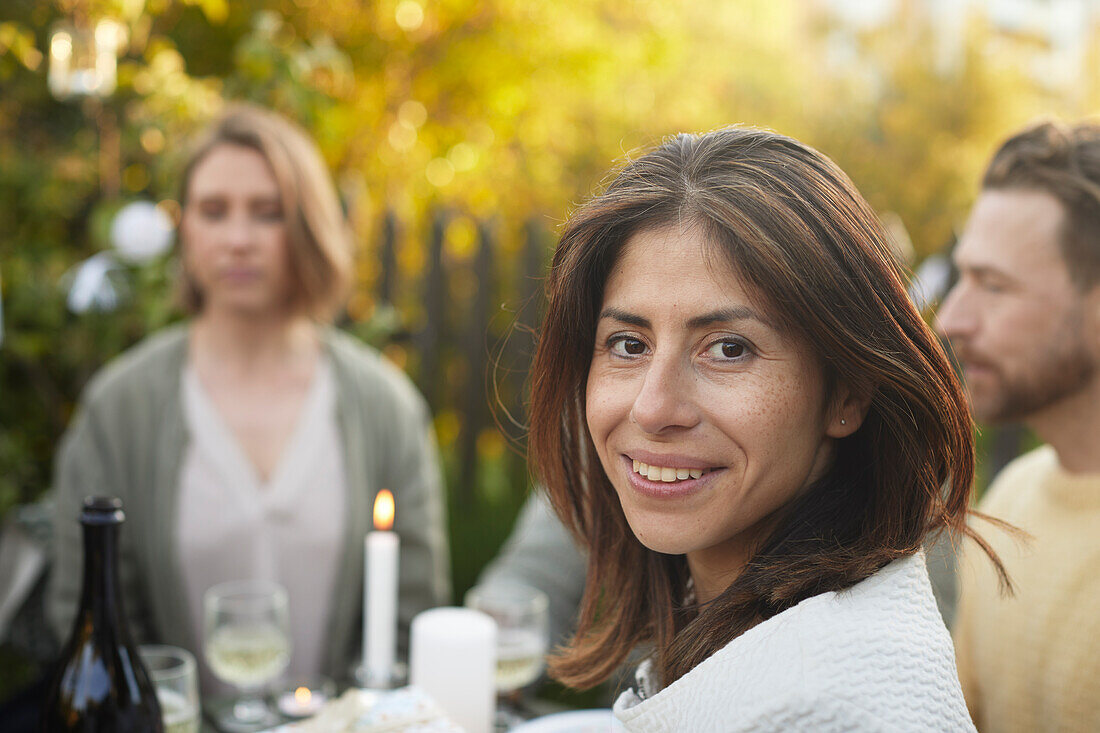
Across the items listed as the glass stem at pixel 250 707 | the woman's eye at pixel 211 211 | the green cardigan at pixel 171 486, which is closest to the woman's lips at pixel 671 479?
the glass stem at pixel 250 707

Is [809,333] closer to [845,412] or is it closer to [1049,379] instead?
[845,412]

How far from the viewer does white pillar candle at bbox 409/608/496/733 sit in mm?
1549

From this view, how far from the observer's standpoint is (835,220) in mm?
1013

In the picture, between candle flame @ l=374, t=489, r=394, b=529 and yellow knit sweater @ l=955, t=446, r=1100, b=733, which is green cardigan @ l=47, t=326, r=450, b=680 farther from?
yellow knit sweater @ l=955, t=446, r=1100, b=733

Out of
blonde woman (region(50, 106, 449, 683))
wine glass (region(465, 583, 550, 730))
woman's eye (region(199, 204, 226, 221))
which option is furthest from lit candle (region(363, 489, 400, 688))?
woman's eye (region(199, 204, 226, 221))

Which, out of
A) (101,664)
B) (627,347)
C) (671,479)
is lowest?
(101,664)

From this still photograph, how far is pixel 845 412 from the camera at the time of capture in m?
1.09

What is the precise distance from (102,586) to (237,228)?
150cm

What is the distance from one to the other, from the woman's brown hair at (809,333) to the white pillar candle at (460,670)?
42cm

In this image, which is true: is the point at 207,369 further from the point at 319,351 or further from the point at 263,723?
the point at 263,723

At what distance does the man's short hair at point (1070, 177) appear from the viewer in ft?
5.89

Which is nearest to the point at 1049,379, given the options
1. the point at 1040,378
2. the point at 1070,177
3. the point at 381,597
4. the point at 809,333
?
the point at 1040,378

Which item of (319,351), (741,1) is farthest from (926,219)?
(319,351)

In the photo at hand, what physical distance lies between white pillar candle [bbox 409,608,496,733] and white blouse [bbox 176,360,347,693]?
1287mm
